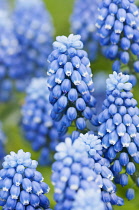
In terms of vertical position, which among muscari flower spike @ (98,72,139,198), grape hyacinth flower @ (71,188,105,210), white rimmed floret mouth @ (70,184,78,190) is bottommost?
grape hyacinth flower @ (71,188,105,210)

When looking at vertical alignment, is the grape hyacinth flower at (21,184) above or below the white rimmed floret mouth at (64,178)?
above

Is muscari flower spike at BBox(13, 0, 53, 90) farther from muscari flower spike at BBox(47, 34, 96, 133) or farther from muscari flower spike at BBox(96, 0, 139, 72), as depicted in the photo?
muscari flower spike at BBox(47, 34, 96, 133)

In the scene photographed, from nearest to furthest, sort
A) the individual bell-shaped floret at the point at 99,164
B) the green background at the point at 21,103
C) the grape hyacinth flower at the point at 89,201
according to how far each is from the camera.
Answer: the grape hyacinth flower at the point at 89,201, the individual bell-shaped floret at the point at 99,164, the green background at the point at 21,103

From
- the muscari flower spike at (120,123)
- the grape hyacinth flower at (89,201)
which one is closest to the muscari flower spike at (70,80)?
the muscari flower spike at (120,123)

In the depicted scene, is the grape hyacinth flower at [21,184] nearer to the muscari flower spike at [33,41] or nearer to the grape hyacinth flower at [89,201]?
the grape hyacinth flower at [89,201]

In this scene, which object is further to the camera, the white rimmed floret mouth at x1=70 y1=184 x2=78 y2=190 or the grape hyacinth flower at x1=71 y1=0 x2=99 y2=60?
the grape hyacinth flower at x1=71 y1=0 x2=99 y2=60

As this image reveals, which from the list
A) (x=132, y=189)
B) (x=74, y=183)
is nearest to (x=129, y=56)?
(x=132, y=189)

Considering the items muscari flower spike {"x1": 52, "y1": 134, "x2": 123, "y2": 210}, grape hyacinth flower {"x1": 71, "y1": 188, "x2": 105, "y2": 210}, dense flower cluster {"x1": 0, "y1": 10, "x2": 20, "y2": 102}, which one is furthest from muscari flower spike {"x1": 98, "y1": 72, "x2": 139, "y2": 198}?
dense flower cluster {"x1": 0, "y1": 10, "x2": 20, "y2": 102}
